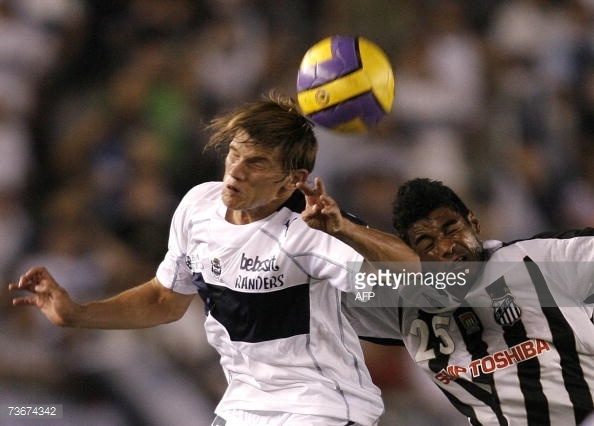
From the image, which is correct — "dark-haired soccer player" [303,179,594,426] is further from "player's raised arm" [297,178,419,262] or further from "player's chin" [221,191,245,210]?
"player's chin" [221,191,245,210]

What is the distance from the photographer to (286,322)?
2.87 metres

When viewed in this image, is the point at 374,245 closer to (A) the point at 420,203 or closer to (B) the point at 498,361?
(A) the point at 420,203

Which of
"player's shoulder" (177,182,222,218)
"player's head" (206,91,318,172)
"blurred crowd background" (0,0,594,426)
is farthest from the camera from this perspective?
"blurred crowd background" (0,0,594,426)

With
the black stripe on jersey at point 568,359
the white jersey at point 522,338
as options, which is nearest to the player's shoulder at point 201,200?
the white jersey at point 522,338

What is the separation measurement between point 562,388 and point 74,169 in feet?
11.1

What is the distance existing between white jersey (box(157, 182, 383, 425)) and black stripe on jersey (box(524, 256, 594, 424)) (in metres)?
0.60

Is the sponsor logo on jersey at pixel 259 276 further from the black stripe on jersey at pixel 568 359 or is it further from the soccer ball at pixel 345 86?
the black stripe on jersey at pixel 568 359

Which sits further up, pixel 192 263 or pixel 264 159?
pixel 264 159

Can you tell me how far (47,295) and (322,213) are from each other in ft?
3.65

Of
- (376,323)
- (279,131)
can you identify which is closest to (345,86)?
(279,131)

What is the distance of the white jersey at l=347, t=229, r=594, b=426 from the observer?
301 cm

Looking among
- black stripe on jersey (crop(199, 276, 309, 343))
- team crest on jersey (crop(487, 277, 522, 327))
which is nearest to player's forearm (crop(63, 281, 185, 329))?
black stripe on jersey (crop(199, 276, 309, 343))

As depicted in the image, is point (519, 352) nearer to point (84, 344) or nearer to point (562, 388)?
point (562, 388)

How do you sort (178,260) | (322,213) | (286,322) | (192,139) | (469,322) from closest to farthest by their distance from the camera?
(322,213)
(286,322)
(469,322)
(178,260)
(192,139)
